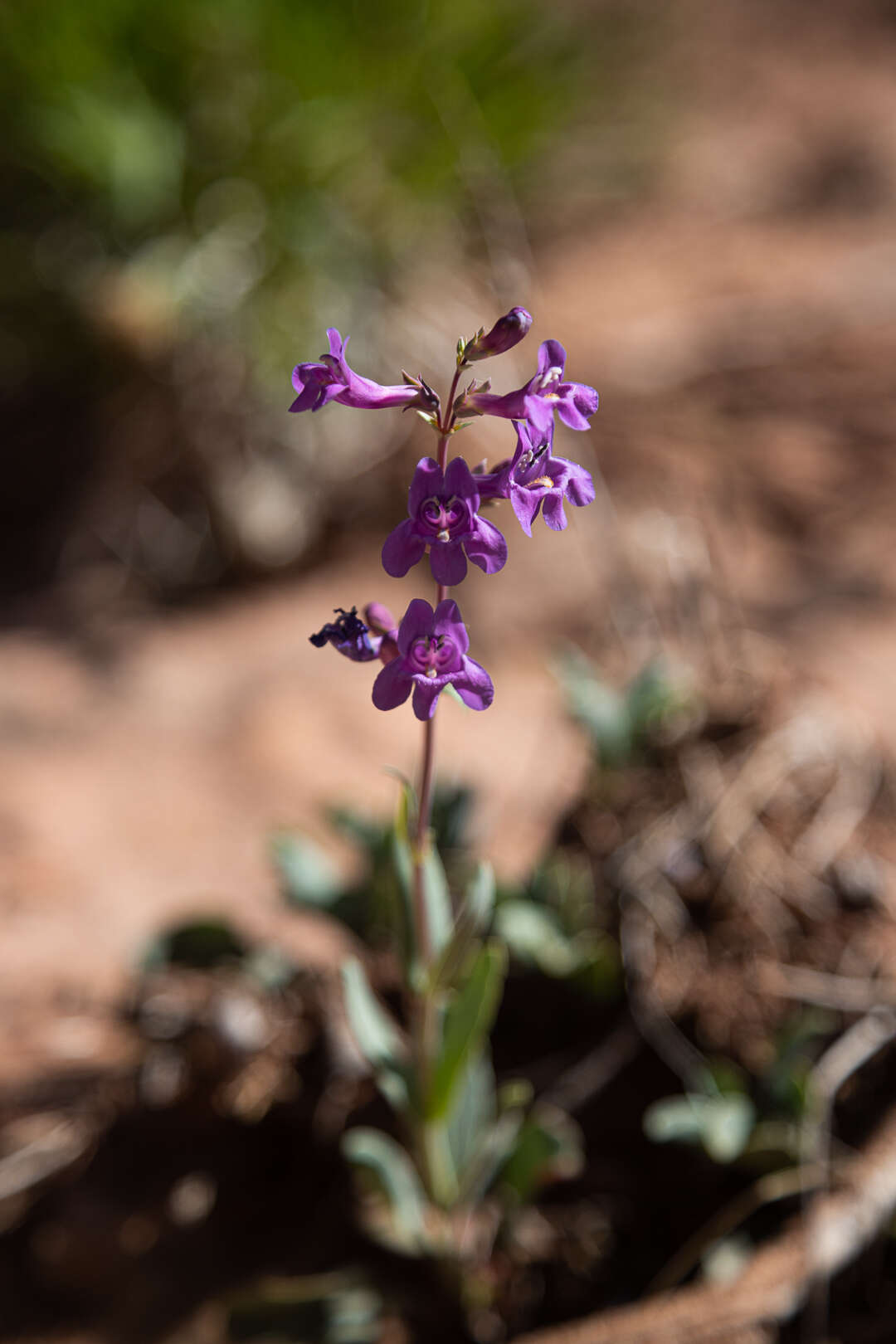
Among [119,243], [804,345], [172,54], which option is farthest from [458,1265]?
[172,54]

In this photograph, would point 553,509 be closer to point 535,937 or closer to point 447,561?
point 447,561

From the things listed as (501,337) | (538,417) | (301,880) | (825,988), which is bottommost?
(825,988)

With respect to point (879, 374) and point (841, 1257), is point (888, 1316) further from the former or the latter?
point (879, 374)

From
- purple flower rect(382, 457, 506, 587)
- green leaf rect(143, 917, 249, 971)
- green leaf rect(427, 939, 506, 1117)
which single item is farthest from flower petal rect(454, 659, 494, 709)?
green leaf rect(143, 917, 249, 971)

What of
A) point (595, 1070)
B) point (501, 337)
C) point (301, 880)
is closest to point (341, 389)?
point (501, 337)

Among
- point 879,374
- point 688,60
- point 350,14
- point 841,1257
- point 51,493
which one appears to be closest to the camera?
point 841,1257

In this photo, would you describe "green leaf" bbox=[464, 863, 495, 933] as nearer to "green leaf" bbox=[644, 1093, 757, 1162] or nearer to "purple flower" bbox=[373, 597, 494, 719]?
"purple flower" bbox=[373, 597, 494, 719]

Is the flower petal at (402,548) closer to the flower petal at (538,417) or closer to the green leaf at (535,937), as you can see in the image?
the flower petal at (538,417)
